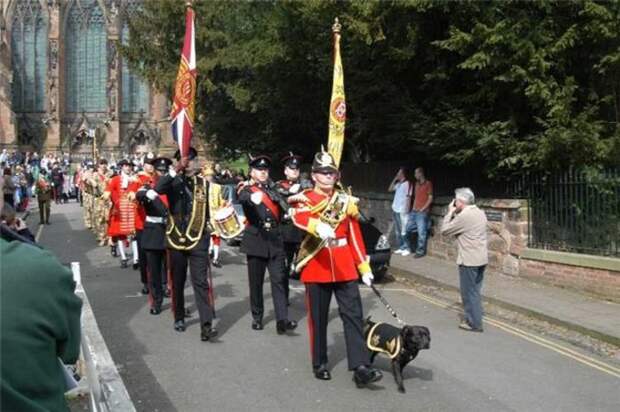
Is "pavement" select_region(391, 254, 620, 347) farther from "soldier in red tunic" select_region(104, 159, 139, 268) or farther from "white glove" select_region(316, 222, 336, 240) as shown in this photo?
"soldier in red tunic" select_region(104, 159, 139, 268)

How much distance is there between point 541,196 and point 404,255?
156 inches

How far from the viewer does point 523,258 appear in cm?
1277

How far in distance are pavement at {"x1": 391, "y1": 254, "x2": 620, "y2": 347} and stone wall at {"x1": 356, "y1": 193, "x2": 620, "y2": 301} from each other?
176 mm

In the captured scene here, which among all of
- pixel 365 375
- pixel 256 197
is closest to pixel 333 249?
pixel 365 375

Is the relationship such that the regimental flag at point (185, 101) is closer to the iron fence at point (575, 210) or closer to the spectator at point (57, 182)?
the iron fence at point (575, 210)

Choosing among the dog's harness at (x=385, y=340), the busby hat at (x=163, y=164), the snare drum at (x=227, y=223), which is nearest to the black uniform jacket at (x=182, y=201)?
the snare drum at (x=227, y=223)

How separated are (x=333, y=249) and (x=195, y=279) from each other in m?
2.19

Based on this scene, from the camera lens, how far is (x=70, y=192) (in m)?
43.4

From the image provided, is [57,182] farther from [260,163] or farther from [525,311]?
[525,311]

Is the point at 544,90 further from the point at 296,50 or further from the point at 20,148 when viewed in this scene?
the point at 20,148

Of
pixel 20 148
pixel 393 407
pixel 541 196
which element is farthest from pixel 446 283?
pixel 20 148

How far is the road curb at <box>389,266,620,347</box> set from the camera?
8.72 metres

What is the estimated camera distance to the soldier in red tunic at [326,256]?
21.7ft

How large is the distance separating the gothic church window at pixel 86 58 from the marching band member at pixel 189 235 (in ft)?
191
